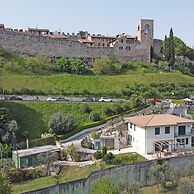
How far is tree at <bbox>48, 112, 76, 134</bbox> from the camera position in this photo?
3603 cm

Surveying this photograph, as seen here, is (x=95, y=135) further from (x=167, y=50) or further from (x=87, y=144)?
(x=167, y=50)

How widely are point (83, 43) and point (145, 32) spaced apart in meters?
12.9

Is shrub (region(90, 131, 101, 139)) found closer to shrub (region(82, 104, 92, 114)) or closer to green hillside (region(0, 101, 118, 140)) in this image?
green hillside (region(0, 101, 118, 140))

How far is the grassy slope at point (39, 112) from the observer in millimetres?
37000

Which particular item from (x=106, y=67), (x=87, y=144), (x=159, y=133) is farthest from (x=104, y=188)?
(x=106, y=67)

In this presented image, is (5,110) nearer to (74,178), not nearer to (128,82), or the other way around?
(74,178)

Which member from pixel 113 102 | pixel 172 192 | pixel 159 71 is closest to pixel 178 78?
pixel 159 71

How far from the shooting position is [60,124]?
36.1 metres

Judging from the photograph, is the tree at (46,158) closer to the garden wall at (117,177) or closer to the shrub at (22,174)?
the shrub at (22,174)

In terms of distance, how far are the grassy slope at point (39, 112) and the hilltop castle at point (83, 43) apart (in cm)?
2279

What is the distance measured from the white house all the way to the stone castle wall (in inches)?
1264

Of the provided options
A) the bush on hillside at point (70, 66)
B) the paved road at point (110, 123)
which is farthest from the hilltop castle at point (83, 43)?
the paved road at point (110, 123)

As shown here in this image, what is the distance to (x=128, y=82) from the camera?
5509cm

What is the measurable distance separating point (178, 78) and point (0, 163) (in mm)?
38248
